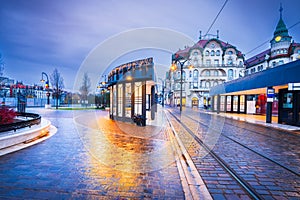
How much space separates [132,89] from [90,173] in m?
8.73

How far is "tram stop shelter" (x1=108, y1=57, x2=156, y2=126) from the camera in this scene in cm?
1151

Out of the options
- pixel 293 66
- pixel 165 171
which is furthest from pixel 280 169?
pixel 293 66

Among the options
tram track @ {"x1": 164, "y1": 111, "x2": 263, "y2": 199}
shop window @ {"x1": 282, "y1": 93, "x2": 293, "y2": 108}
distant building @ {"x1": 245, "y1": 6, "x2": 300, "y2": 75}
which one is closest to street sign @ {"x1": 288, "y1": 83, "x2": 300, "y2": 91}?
shop window @ {"x1": 282, "y1": 93, "x2": 293, "y2": 108}

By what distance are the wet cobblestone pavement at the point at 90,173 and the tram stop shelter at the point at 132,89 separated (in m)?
5.91

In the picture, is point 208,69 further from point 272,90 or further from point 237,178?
point 237,178

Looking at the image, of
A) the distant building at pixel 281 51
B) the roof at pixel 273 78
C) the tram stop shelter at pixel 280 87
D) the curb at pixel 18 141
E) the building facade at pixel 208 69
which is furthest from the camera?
the building facade at pixel 208 69

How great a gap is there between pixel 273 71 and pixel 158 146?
12038 mm

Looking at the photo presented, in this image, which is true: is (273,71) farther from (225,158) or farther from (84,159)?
(84,159)

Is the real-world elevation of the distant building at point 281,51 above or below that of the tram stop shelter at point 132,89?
above

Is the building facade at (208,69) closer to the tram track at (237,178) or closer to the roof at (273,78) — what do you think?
the roof at (273,78)

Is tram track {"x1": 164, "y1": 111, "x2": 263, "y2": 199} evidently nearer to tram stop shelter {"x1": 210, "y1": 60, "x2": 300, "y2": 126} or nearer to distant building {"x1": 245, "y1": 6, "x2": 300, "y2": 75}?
tram stop shelter {"x1": 210, "y1": 60, "x2": 300, "y2": 126}

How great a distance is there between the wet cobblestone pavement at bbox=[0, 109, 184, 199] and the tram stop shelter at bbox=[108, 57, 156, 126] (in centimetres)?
591

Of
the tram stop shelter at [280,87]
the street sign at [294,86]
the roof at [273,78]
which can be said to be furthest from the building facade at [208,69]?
the street sign at [294,86]

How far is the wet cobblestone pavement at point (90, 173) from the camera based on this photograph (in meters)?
3.25
